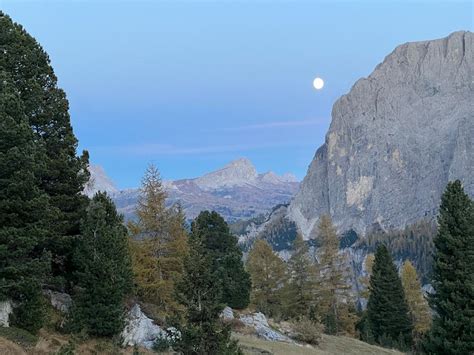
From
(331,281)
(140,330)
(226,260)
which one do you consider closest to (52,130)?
(140,330)

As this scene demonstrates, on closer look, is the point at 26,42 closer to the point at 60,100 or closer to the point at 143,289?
the point at 60,100

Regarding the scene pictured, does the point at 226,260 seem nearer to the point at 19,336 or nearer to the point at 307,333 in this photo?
the point at 307,333

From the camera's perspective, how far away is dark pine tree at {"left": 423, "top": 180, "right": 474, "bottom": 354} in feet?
107

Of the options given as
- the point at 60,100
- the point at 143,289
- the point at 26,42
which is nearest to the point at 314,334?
the point at 143,289

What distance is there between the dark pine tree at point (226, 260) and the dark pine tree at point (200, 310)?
22813 mm

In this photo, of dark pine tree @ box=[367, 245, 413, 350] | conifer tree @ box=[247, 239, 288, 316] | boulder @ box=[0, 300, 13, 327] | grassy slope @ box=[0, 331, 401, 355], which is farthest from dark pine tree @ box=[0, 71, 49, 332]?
dark pine tree @ box=[367, 245, 413, 350]

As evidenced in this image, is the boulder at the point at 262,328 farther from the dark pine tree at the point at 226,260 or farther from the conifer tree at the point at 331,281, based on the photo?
the conifer tree at the point at 331,281

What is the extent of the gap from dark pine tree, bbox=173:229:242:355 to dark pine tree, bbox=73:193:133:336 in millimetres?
5900

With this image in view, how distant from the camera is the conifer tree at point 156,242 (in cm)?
3306

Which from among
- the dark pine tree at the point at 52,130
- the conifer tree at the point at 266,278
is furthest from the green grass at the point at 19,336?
the conifer tree at the point at 266,278

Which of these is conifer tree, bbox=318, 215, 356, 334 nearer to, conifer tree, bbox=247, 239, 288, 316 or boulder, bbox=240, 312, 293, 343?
conifer tree, bbox=247, 239, 288, 316

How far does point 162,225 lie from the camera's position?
34406mm

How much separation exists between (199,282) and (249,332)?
20.2m

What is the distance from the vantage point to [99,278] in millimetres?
23125
